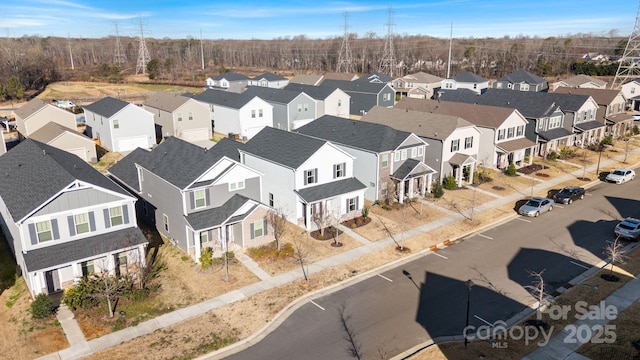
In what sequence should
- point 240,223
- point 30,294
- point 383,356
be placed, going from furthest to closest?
point 240,223 < point 30,294 < point 383,356

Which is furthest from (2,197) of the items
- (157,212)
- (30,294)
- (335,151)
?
(335,151)

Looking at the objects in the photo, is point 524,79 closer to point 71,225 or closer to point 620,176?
point 620,176

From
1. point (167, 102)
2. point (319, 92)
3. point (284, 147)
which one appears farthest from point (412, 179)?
→ point (167, 102)

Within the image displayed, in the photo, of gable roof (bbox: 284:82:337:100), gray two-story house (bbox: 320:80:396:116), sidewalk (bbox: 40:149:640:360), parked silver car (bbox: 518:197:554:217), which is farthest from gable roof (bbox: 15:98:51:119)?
parked silver car (bbox: 518:197:554:217)

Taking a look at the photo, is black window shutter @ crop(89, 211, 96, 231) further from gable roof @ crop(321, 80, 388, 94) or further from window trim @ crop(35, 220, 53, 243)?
gable roof @ crop(321, 80, 388, 94)

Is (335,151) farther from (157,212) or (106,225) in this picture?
(106,225)

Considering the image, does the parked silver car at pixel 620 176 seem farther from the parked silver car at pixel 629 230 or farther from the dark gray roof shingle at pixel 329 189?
the dark gray roof shingle at pixel 329 189
